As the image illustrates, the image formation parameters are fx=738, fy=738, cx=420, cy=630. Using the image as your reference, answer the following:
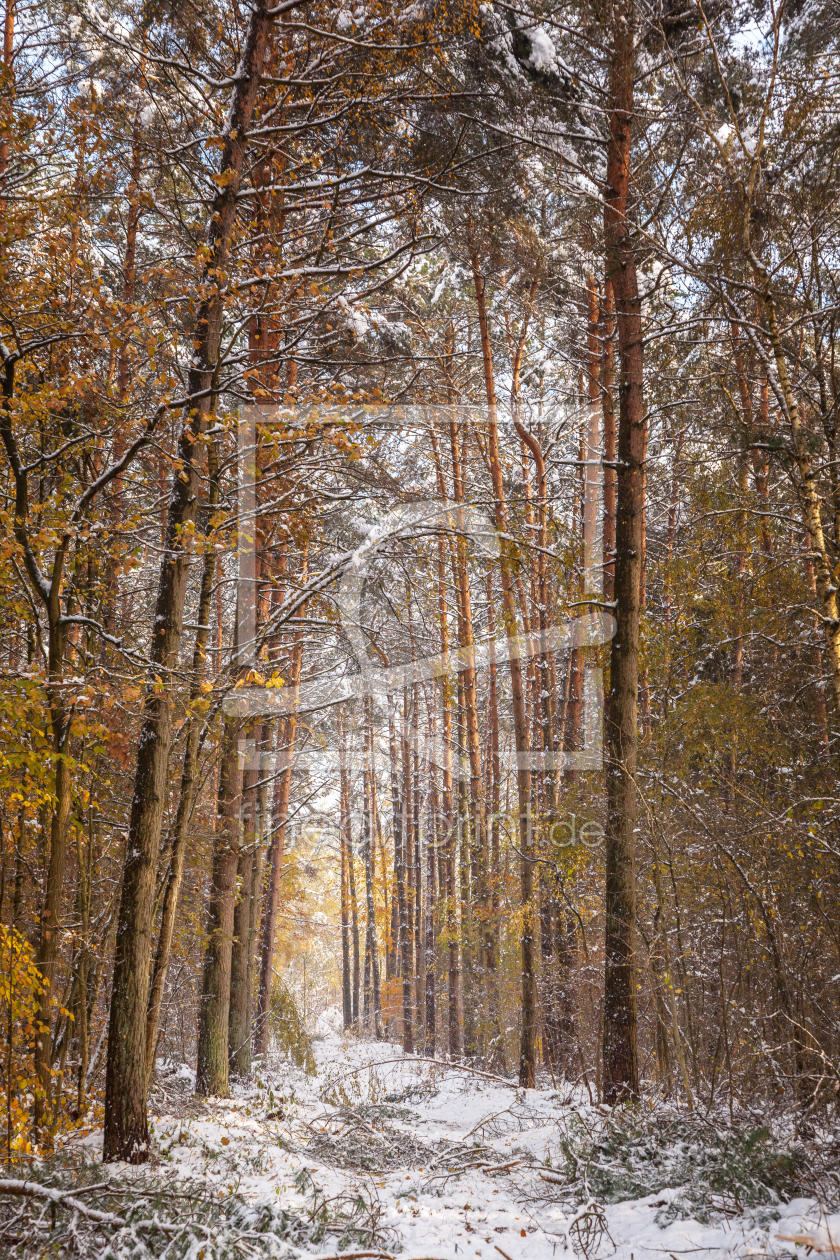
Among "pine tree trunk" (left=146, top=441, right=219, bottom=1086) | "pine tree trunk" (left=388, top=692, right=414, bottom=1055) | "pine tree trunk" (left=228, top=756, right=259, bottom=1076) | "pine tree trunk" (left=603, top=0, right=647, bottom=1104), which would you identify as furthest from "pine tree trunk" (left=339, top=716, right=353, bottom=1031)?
"pine tree trunk" (left=603, top=0, right=647, bottom=1104)

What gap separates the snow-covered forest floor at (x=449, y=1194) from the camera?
368cm

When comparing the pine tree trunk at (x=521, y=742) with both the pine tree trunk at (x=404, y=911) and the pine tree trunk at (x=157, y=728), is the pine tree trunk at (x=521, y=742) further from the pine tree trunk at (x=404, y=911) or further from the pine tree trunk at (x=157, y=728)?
the pine tree trunk at (x=404, y=911)

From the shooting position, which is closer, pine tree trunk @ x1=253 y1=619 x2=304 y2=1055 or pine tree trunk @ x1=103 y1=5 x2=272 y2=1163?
pine tree trunk @ x1=103 y1=5 x2=272 y2=1163

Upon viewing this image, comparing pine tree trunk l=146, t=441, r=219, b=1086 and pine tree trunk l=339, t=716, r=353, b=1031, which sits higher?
pine tree trunk l=146, t=441, r=219, b=1086

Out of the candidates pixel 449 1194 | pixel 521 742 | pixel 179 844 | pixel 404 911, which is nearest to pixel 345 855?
pixel 404 911

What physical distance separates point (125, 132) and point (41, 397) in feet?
12.8

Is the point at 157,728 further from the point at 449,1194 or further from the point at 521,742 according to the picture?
the point at 521,742

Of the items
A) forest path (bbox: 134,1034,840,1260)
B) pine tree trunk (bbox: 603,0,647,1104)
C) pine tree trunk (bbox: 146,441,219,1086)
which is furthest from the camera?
pine tree trunk (bbox: 603,0,647,1104)

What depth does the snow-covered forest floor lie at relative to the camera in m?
3.68

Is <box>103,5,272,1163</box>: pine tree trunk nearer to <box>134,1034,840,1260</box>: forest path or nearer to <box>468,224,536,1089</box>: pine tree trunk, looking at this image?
<box>134,1034,840,1260</box>: forest path

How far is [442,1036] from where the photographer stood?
67.1ft

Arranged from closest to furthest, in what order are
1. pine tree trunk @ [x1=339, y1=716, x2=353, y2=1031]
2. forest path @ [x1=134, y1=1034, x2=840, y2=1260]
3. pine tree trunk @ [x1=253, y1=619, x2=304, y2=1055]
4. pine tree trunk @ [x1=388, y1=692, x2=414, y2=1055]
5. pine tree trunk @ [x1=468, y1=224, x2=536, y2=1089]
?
forest path @ [x1=134, y1=1034, x2=840, y2=1260] → pine tree trunk @ [x1=468, y1=224, x2=536, y2=1089] → pine tree trunk @ [x1=253, y1=619, x2=304, y2=1055] → pine tree trunk @ [x1=388, y1=692, x2=414, y2=1055] → pine tree trunk @ [x1=339, y1=716, x2=353, y2=1031]

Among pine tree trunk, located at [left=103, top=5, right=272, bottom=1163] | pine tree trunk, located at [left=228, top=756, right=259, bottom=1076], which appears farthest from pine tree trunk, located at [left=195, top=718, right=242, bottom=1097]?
pine tree trunk, located at [left=103, top=5, right=272, bottom=1163]

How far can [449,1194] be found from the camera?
201 inches
